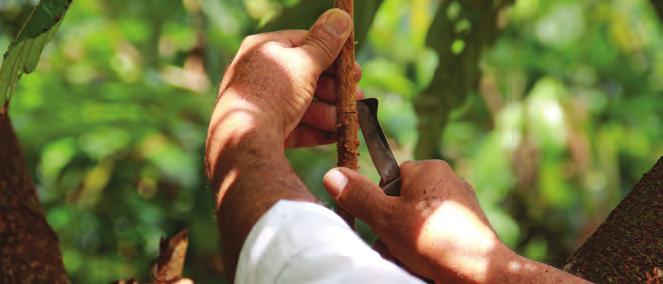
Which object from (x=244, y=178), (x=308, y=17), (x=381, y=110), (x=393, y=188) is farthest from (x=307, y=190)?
(x=381, y=110)

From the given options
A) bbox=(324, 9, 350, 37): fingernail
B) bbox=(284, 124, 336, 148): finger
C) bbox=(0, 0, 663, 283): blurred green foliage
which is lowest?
bbox=(0, 0, 663, 283): blurred green foliage

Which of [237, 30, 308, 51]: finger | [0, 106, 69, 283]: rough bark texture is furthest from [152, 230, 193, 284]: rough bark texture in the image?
[237, 30, 308, 51]: finger

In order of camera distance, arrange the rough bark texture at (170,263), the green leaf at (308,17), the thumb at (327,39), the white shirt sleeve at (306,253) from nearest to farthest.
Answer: the white shirt sleeve at (306,253) → the thumb at (327,39) → the rough bark texture at (170,263) → the green leaf at (308,17)

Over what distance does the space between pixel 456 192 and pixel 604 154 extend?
10.2ft

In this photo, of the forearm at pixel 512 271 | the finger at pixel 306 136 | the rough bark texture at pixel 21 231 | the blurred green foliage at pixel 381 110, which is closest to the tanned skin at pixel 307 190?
the forearm at pixel 512 271

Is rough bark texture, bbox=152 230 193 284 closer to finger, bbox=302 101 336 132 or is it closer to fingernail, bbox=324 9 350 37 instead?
finger, bbox=302 101 336 132

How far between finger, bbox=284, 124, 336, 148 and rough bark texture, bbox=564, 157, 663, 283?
33cm

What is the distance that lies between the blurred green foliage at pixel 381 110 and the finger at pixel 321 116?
1.18ft

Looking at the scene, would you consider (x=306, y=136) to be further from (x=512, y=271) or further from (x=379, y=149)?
(x=512, y=271)

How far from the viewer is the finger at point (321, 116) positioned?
117 cm

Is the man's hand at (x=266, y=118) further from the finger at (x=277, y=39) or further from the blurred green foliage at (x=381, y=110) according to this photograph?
the blurred green foliage at (x=381, y=110)

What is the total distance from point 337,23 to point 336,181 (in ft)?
0.68

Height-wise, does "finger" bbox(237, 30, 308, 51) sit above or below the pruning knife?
above

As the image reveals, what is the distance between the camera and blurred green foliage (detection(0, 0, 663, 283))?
2.63m
